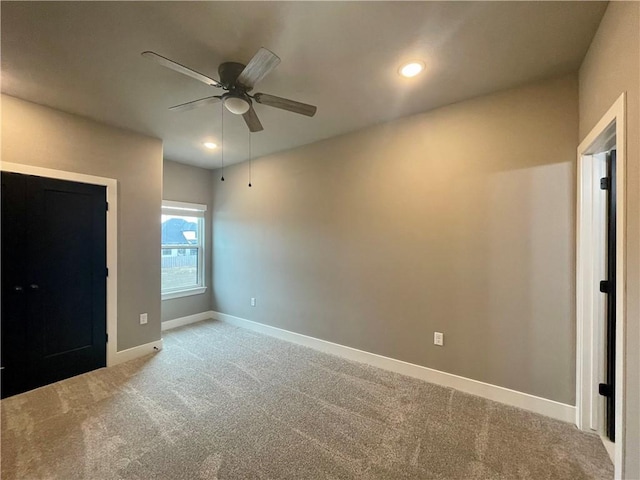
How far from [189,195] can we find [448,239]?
400cm

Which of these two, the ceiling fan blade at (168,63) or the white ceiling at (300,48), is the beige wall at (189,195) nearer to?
the white ceiling at (300,48)

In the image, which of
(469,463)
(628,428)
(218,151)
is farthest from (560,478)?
(218,151)

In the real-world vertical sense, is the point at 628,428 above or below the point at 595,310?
below

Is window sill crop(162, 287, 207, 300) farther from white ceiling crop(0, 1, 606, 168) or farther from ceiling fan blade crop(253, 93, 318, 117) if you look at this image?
ceiling fan blade crop(253, 93, 318, 117)

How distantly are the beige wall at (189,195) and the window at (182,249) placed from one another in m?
0.08

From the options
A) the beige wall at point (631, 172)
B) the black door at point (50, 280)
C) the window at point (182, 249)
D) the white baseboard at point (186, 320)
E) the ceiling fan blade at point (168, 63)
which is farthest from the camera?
the window at point (182, 249)

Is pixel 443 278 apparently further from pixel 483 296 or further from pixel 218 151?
pixel 218 151

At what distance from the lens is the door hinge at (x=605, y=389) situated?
1911 millimetres

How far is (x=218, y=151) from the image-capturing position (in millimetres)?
3982

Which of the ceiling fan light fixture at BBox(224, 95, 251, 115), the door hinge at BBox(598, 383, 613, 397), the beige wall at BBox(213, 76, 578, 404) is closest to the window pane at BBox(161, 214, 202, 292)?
the beige wall at BBox(213, 76, 578, 404)

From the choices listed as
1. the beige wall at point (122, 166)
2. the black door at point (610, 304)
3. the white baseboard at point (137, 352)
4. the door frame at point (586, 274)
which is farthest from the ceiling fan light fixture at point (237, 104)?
the white baseboard at point (137, 352)

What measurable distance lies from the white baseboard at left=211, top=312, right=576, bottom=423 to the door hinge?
270 millimetres

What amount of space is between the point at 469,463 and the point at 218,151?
13.8 ft

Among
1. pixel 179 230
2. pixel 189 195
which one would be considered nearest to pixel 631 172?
pixel 189 195
